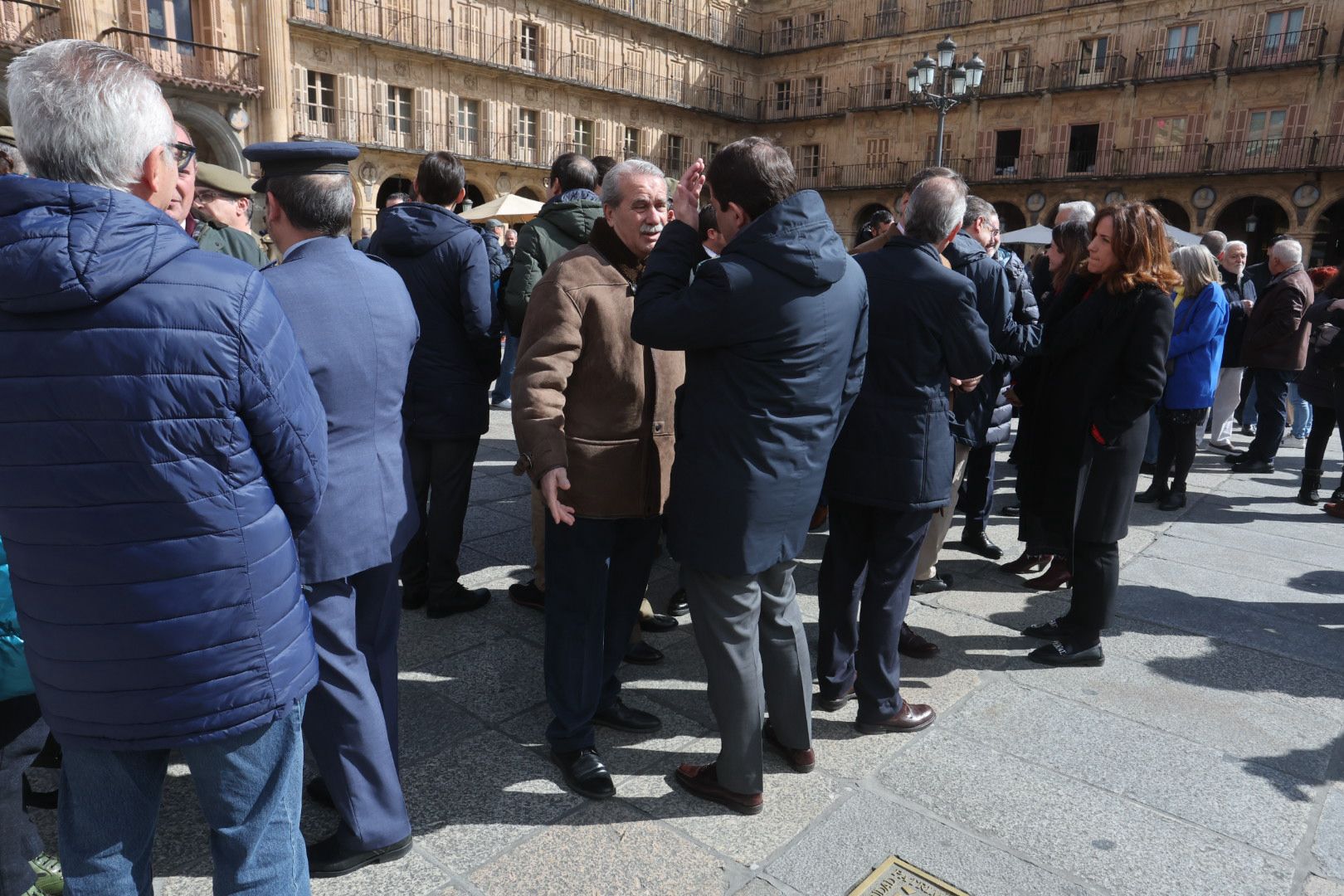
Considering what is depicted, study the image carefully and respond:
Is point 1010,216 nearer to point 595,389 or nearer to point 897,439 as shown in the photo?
point 897,439

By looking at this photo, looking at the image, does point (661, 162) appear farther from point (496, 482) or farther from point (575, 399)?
point (575, 399)

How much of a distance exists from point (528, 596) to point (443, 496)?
61cm

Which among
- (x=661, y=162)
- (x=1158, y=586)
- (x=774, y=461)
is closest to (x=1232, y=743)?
(x=1158, y=586)

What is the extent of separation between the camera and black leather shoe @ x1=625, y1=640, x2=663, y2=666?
3.49 metres

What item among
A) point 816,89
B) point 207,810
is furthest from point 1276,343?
point 816,89

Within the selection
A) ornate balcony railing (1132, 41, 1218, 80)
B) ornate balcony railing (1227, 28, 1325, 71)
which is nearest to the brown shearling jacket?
ornate balcony railing (1227, 28, 1325, 71)

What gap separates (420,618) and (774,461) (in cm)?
221

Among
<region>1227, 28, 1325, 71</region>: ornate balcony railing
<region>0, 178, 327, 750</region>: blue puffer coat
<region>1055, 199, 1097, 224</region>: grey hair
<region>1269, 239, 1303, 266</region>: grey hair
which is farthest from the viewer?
<region>1227, 28, 1325, 71</region>: ornate balcony railing

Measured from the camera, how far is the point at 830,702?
3150mm

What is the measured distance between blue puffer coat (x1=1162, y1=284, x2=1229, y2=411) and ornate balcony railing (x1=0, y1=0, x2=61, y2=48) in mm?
20261

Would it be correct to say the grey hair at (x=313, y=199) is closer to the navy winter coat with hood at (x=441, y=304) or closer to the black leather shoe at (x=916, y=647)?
the navy winter coat with hood at (x=441, y=304)

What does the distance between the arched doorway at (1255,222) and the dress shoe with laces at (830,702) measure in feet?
95.9

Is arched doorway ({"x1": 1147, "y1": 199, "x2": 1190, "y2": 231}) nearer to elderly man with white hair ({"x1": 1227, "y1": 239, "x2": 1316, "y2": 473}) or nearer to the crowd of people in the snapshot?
elderly man with white hair ({"x1": 1227, "y1": 239, "x2": 1316, "y2": 473})

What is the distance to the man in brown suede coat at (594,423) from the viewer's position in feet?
8.25
